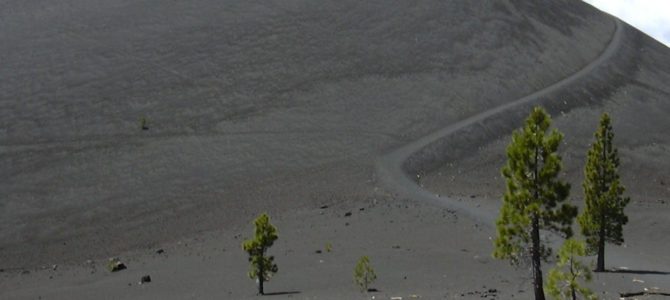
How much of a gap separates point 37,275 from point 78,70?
3290 cm

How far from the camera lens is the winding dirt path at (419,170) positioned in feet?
166

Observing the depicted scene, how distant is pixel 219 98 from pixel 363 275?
135 feet

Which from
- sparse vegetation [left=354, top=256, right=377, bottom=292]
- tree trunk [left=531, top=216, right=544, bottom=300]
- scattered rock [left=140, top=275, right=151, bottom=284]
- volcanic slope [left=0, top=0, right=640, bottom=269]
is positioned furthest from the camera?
volcanic slope [left=0, top=0, right=640, bottom=269]

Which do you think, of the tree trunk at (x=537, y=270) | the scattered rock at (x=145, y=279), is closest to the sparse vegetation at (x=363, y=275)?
the tree trunk at (x=537, y=270)

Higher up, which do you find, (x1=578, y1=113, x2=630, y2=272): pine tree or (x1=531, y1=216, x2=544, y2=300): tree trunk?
(x1=578, y1=113, x2=630, y2=272): pine tree

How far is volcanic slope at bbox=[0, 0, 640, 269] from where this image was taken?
53.8m

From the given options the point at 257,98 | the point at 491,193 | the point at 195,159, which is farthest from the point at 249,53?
the point at 491,193

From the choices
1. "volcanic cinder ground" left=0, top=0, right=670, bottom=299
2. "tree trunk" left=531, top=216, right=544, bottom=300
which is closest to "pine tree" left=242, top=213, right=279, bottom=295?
"volcanic cinder ground" left=0, top=0, right=670, bottom=299

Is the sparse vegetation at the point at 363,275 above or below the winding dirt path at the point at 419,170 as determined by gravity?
below

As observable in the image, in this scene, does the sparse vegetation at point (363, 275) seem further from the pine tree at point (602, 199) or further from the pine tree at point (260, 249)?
the pine tree at point (602, 199)

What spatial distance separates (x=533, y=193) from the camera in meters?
25.9

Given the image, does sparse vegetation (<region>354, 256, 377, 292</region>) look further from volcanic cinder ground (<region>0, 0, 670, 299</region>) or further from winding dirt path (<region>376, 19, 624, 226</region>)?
winding dirt path (<region>376, 19, 624, 226</region>)

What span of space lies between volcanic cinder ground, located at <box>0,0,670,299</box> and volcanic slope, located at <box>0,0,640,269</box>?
21 cm

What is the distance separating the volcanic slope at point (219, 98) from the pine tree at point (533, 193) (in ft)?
86.5
